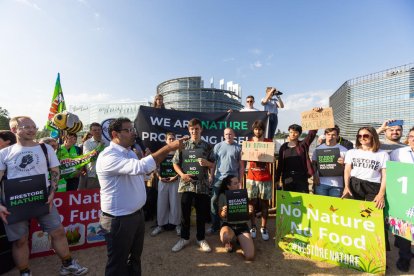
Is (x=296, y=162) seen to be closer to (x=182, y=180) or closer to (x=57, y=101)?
(x=182, y=180)

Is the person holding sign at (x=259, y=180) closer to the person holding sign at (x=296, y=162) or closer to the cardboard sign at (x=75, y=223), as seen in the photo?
the person holding sign at (x=296, y=162)

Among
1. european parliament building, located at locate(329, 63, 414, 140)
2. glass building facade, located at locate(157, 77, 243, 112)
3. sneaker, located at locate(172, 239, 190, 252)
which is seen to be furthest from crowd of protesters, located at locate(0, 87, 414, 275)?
european parliament building, located at locate(329, 63, 414, 140)

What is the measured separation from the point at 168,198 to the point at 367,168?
3.53 m

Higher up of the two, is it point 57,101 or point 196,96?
point 196,96

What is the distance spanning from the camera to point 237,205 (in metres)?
3.66

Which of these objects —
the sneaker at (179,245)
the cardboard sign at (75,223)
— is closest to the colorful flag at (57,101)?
the cardboard sign at (75,223)

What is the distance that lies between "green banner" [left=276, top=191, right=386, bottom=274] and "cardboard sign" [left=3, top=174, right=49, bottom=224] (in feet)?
11.4

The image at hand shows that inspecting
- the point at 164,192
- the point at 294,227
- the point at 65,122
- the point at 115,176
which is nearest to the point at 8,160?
the point at 115,176

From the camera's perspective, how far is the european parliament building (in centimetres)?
5256

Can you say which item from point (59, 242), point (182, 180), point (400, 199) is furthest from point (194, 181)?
point (400, 199)

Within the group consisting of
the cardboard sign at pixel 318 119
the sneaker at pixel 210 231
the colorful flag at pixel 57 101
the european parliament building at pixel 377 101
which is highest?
the european parliament building at pixel 377 101

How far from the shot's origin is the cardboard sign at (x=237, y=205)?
3.63 metres

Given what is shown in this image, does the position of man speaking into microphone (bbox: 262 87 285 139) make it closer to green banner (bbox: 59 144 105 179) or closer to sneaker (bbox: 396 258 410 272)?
sneaker (bbox: 396 258 410 272)

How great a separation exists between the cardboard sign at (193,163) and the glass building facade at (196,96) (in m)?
48.9
